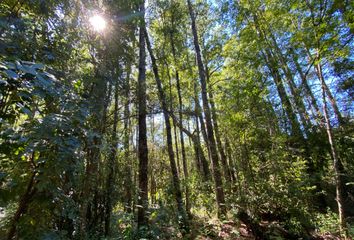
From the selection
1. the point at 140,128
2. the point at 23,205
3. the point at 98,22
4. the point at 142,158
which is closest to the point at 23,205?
the point at 23,205

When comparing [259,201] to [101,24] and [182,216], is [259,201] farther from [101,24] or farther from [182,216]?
[101,24]

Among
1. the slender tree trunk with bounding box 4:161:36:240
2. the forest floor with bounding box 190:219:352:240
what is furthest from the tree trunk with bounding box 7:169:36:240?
the forest floor with bounding box 190:219:352:240

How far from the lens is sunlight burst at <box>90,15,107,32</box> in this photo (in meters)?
3.84

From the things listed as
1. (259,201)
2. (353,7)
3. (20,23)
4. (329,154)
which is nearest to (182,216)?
(259,201)

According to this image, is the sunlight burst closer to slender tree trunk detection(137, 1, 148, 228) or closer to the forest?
the forest

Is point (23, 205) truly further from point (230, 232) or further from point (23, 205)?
point (230, 232)

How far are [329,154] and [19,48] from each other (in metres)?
9.55

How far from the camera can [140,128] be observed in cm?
551

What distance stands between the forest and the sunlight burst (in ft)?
0.06

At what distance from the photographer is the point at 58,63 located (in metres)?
2.86

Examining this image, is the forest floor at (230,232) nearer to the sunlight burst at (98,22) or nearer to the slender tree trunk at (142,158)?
the slender tree trunk at (142,158)

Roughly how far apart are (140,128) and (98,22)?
8.42 ft

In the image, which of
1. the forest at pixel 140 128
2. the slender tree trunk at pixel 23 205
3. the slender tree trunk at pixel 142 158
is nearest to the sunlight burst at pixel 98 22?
the forest at pixel 140 128

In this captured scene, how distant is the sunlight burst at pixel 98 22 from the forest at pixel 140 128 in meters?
0.02
